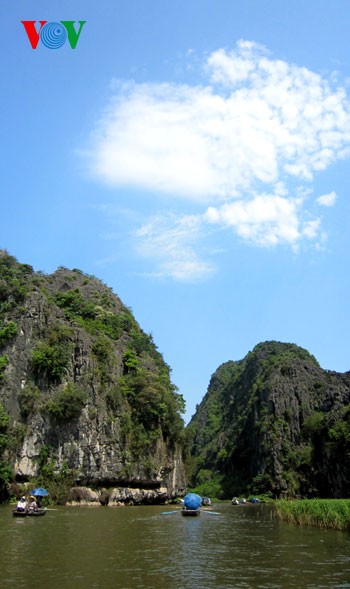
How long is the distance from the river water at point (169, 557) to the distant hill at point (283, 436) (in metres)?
37.3

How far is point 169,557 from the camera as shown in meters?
14.4

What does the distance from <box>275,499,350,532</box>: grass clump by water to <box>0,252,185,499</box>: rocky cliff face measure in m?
21.1

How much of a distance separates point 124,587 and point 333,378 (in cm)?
7716

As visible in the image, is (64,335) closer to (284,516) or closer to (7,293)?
(7,293)

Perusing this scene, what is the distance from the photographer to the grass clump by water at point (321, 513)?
19828mm

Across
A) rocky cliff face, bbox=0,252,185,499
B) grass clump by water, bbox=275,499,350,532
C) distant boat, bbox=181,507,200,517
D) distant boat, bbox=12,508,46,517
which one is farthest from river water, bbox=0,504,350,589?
rocky cliff face, bbox=0,252,185,499

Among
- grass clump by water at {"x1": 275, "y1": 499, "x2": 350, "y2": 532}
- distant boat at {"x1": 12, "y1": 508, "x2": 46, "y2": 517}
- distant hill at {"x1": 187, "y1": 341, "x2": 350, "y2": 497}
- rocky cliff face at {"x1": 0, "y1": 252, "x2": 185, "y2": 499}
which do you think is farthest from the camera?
distant hill at {"x1": 187, "y1": 341, "x2": 350, "y2": 497}

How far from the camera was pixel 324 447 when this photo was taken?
64.3 meters

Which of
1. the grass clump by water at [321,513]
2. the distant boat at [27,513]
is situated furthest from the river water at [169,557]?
the distant boat at [27,513]

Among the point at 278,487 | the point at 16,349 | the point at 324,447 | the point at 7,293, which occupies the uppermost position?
the point at 7,293

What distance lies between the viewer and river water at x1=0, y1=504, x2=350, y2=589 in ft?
35.8

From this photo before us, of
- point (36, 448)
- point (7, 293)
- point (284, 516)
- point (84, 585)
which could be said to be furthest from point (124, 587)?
point (7, 293)

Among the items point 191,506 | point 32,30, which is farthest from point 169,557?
point 191,506

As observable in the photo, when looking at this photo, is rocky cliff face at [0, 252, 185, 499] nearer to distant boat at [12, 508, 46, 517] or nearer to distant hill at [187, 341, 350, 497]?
distant hill at [187, 341, 350, 497]
